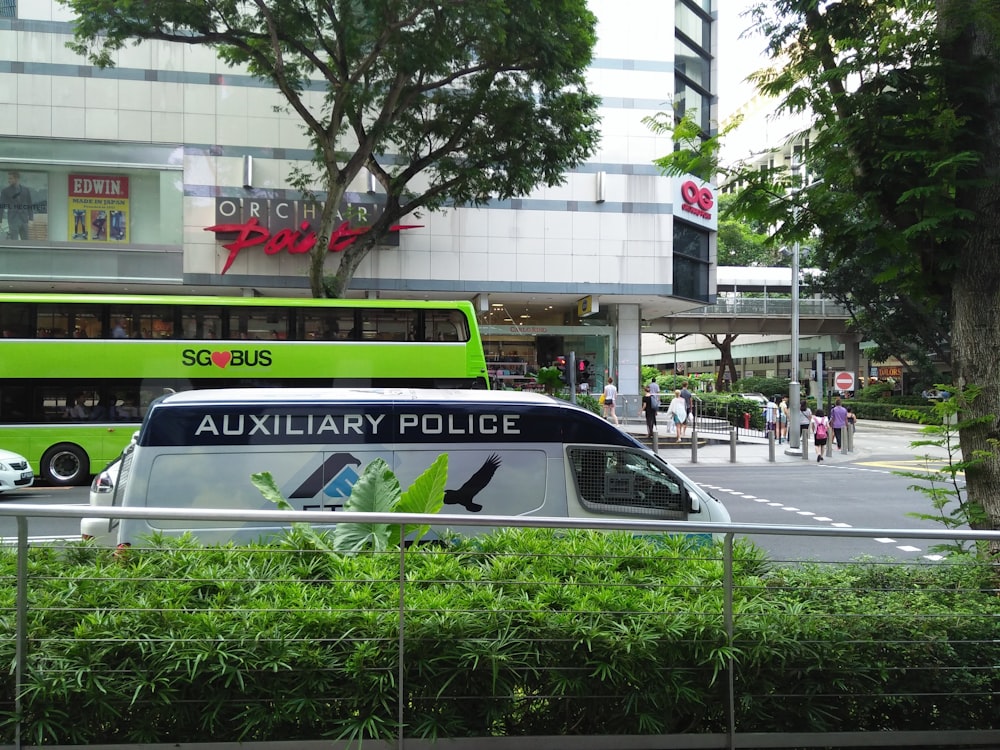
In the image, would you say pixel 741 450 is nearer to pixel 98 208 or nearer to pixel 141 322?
pixel 141 322

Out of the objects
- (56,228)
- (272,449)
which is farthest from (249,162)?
(272,449)

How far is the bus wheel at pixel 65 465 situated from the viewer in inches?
561

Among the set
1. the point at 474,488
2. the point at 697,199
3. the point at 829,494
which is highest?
the point at 697,199

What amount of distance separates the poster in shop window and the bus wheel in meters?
13.9

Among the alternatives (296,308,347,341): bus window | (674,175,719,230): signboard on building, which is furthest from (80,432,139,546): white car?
(674,175,719,230): signboard on building

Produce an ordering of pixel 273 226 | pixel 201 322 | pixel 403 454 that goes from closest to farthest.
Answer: pixel 403 454
pixel 201 322
pixel 273 226

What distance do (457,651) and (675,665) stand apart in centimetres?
89

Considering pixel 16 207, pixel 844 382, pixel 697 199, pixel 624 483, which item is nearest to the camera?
pixel 624 483

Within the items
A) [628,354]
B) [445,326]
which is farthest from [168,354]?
[628,354]

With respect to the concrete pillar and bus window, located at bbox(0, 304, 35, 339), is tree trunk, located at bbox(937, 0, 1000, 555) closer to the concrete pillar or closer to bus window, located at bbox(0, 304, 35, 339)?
bus window, located at bbox(0, 304, 35, 339)

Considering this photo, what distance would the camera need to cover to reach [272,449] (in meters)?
6.10

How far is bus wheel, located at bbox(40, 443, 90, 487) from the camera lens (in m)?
14.2

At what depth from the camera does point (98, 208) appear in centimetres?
2569

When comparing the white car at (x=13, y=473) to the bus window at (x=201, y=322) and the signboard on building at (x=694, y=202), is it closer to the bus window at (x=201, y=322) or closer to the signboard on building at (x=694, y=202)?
the bus window at (x=201, y=322)
